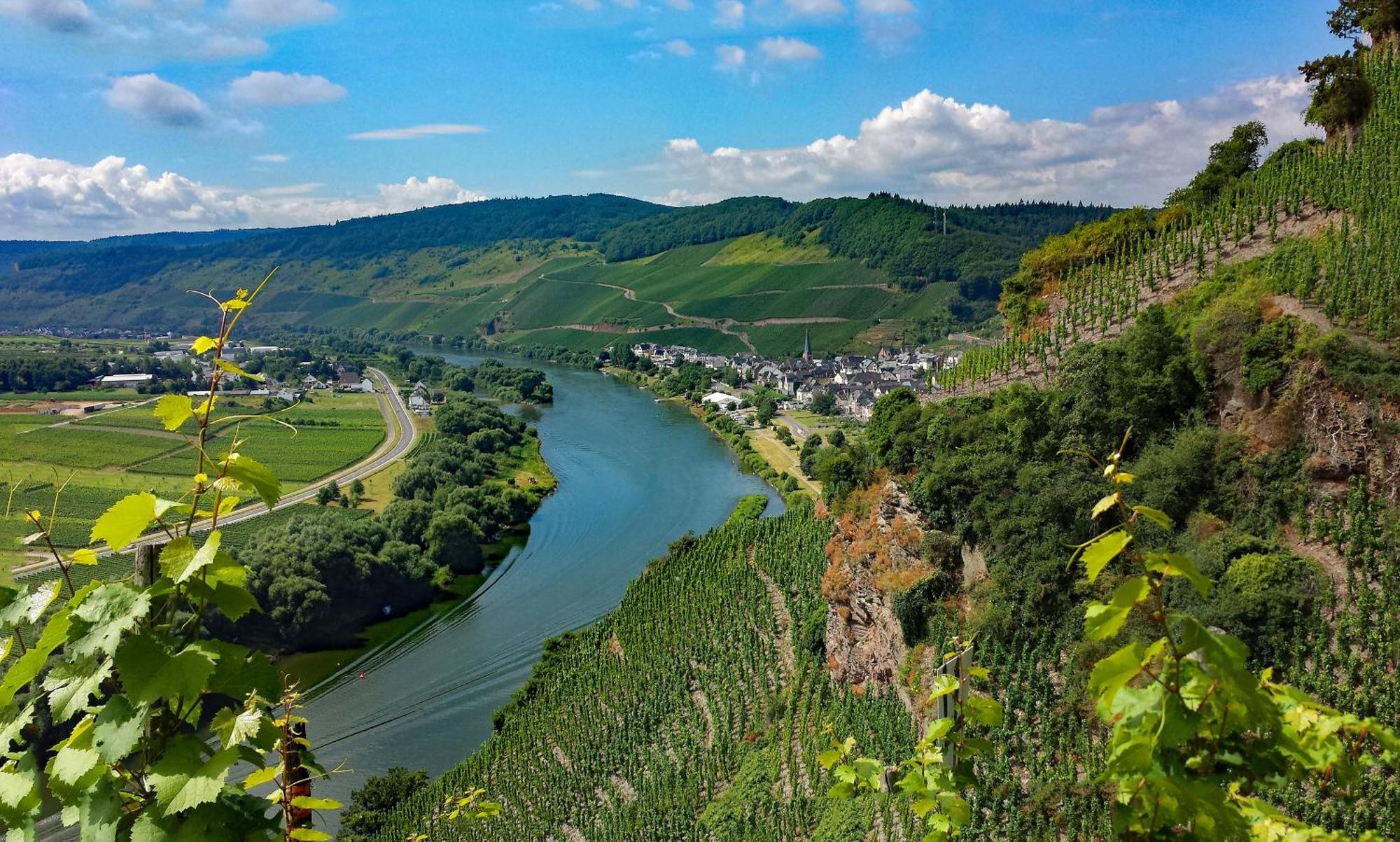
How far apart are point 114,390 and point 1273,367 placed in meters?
85.1

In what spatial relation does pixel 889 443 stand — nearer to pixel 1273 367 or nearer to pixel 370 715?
pixel 1273 367

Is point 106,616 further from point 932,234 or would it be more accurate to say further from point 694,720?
point 932,234

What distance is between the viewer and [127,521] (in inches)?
75.2

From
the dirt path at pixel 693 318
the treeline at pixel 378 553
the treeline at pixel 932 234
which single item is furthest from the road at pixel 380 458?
the treeline at pixel 932 234

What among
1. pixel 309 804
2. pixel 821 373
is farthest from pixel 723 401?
pixel 309 804

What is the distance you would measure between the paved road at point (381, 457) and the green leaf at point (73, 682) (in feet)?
108

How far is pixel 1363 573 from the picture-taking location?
10.8 meters

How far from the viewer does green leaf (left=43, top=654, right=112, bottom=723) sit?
68.5 inches

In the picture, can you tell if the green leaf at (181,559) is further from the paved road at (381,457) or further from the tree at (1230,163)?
the paved road at (381,457)

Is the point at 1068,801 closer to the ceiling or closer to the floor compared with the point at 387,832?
closer to the ceiling

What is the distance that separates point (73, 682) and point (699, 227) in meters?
164

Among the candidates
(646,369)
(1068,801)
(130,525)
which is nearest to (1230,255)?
(1068,801)

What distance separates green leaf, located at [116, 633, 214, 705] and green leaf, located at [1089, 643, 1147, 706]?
75.2 inches

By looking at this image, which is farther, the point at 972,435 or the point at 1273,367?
the point at 972,435
